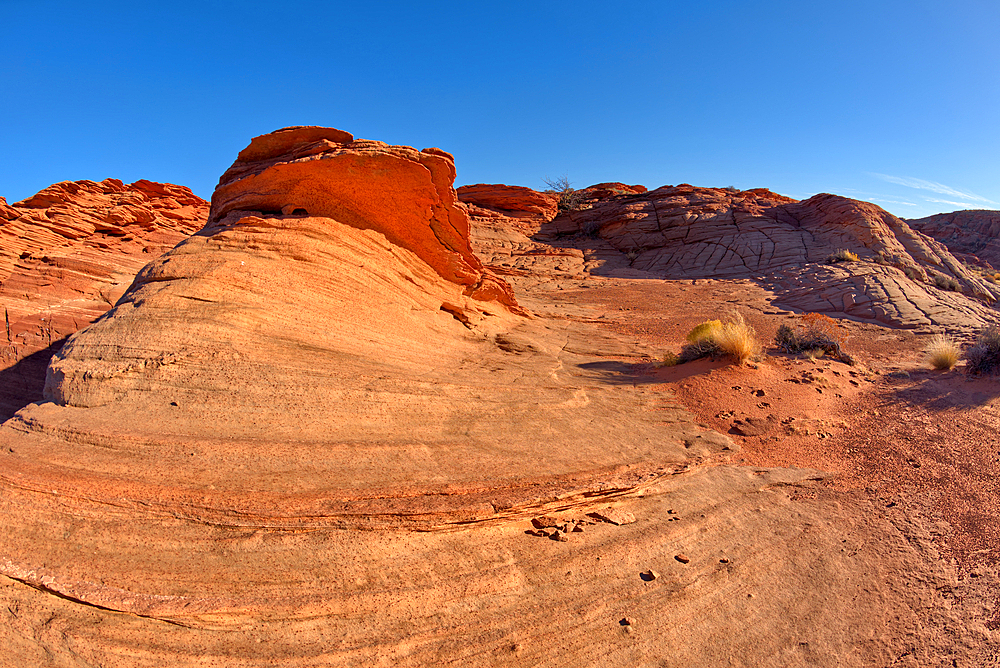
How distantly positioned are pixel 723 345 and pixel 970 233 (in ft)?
151

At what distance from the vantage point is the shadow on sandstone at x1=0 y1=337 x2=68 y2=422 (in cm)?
746

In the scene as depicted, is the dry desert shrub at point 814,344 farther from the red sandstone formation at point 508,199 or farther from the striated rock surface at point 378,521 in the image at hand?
the red sandstone formation at point 508,199

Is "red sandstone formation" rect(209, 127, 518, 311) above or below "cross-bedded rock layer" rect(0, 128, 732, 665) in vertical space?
above

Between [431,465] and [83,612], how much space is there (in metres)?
2.27

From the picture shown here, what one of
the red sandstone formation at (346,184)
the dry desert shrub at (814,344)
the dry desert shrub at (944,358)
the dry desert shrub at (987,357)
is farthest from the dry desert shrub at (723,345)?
the red sandstone formation at (346,184)

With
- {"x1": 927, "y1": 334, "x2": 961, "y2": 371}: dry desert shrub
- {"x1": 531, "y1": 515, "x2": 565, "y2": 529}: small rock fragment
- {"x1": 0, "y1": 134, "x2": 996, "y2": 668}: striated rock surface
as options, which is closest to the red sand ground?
{"x1": 927, "y1": 334, "x2": 961, "y2": 371}: dry desert shrub

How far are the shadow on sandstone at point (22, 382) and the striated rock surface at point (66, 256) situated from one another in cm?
1

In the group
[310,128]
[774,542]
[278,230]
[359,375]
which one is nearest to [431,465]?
[359,375]

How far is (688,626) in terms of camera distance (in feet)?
10.4

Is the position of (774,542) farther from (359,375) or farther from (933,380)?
(933,380)

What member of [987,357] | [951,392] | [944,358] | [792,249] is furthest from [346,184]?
[792,249]

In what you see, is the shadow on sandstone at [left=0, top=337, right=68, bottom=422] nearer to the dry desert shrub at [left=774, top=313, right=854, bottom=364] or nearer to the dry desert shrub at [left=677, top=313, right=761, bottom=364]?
the dry desert shrub at [left=677, top=313, right=761, bottom=364]

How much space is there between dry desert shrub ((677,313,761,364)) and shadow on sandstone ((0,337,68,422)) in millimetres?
10327

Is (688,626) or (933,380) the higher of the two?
(933,380)
